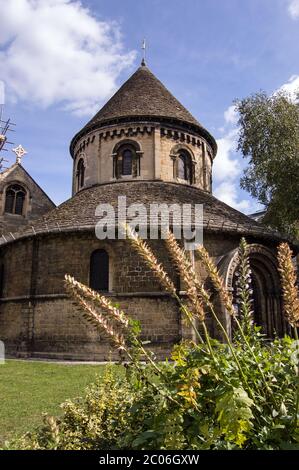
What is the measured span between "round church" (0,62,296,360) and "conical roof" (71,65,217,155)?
9 cm

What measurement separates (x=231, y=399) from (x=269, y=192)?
810 inches

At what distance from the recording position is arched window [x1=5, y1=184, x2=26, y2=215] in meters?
26.2

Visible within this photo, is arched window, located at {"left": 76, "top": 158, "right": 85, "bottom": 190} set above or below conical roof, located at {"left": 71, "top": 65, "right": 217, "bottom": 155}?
below

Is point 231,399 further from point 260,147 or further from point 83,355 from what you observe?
point 260,147

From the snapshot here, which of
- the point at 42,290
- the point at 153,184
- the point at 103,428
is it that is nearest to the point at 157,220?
the point at 153,184

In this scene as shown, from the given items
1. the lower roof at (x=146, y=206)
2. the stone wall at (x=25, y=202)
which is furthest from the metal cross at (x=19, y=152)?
the lower roof at (x=146, y=206)

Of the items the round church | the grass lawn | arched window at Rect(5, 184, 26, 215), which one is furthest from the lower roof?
arched window at Rect(5, 184, 26, 215)

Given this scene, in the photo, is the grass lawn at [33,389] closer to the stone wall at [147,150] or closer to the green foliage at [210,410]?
the green foliage at [210,410]

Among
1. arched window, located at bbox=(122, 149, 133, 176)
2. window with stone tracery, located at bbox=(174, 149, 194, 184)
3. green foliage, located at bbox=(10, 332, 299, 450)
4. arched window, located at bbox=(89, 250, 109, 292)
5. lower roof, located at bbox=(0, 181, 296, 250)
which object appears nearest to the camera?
green foliage, located at bbox=(10, 332, 299, 450)

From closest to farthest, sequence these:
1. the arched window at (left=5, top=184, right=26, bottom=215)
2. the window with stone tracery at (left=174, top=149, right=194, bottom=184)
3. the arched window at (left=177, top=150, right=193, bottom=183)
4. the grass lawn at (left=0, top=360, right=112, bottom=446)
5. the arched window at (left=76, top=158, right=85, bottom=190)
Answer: the grass lawn at (left=0, top=360, right=112, bottom=446)
the window with stone tracery at (left=174, top=149, right=194, bottom=184)
the arched window at (left=177, top=150, right=193, bottom=183)
the arched window at (left=76, top=158, right=85, bottom=190)
the arched window at (left=5, top=184, right=26, bottom=215)

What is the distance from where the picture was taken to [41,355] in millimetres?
16406

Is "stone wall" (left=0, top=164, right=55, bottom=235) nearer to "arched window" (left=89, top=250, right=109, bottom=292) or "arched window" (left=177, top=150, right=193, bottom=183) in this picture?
"arched window" (left=89, top=250, right=109, bottom=292)

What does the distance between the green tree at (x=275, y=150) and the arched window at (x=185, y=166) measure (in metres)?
3.40

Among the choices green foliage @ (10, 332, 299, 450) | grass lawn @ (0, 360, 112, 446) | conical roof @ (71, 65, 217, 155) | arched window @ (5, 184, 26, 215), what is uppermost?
conical roof @ (71, 65, 217, 155)
